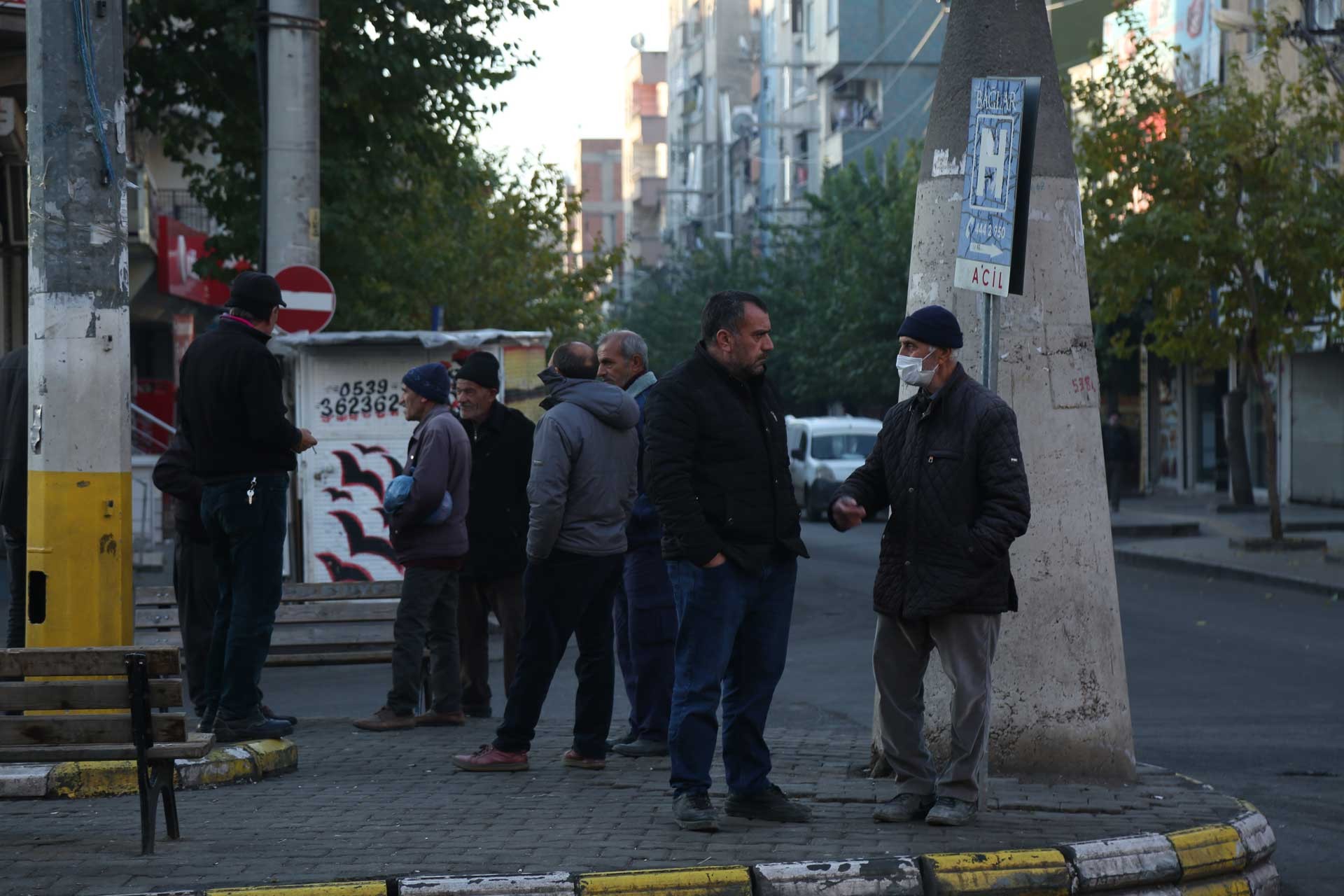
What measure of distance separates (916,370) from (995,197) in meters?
0.73

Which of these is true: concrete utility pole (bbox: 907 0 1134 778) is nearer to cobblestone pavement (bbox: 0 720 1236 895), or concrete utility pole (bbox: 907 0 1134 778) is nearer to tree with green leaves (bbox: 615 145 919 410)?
cobblestone pavement (bbox: 0 720 1236 895)

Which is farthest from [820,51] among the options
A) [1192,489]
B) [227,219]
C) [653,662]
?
[653,662]

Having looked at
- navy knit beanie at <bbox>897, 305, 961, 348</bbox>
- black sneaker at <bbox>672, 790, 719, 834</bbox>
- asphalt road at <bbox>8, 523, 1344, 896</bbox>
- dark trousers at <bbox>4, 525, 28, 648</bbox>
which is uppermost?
navy knit beanie at <bbox>897, 305, 961, 348</bbox>

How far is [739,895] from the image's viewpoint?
224 inches

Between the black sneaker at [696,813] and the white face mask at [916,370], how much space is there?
161 centimetres

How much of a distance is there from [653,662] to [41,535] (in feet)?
8.59

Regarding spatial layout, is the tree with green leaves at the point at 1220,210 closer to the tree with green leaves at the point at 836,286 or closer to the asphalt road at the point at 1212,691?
the asphalt road at the point at 1212,691

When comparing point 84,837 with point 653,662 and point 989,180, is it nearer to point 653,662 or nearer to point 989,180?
point 653,662

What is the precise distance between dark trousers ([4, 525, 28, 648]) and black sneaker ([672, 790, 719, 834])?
3.77 meters

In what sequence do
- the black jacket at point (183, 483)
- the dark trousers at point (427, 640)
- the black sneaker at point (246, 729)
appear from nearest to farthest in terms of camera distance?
the black sneaker at point (246, 729) < the black jacket at point (183, 483) < the dark trousers at point (427, 640)

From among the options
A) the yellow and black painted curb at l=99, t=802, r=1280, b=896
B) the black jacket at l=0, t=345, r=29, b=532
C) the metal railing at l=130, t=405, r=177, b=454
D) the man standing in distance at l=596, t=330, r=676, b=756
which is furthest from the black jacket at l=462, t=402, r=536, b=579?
the metal railing at l=130, t=405, r=177, b=454

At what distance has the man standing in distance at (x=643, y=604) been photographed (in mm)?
8219

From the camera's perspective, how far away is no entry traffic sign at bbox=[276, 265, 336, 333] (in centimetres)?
1319

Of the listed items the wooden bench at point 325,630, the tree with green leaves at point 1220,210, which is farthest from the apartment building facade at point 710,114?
the wooden bench at point 325,630
